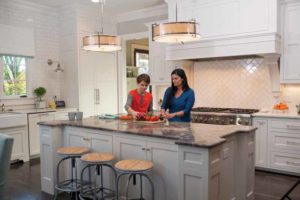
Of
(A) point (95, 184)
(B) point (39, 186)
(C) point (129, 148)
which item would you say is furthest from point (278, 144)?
(B) point (39, 186)

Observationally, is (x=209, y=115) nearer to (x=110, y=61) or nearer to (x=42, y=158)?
(x=42, y=158)

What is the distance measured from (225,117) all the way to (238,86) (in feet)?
2.75

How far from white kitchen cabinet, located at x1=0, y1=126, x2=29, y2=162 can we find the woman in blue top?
2.79 m

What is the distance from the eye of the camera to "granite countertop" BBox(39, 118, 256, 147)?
2.36m

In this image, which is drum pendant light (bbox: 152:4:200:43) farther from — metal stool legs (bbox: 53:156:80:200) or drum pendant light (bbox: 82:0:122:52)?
metal stool legs (bbox: 53:156:80:200)

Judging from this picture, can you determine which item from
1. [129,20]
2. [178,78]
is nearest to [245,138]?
[178,78]

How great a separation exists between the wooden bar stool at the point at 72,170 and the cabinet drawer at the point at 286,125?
2.70 m

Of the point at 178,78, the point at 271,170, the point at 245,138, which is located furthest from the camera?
the point at 271,170

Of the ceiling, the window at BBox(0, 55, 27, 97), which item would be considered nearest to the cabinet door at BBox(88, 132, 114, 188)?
the window at BBox(0, 55, 27, 97)

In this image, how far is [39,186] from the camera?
3.80m

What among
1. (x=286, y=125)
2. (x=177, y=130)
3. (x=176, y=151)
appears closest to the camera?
(x=176, y=151)

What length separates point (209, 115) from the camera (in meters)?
4.52

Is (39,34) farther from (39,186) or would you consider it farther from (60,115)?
(39,186)

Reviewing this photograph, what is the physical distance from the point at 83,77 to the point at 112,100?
3.27ft
